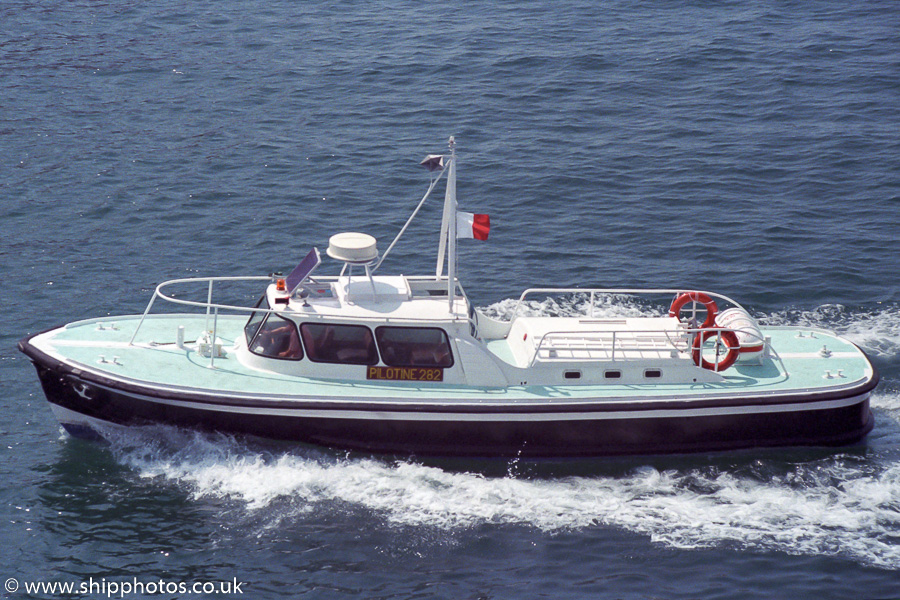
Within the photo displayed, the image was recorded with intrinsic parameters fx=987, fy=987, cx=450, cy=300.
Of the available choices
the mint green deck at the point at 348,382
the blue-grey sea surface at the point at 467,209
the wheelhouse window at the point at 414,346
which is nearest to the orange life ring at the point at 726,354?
the mint green deck at the point at 348,382

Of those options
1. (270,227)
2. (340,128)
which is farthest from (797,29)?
(270,227)

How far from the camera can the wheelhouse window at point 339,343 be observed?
13.3 meters

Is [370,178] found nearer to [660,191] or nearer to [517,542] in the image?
[660,191]

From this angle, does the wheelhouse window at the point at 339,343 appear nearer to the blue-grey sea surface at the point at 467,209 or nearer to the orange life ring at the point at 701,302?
the blue-grey sea surface at the point at 467,209

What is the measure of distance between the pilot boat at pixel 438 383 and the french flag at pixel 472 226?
0.03 meters

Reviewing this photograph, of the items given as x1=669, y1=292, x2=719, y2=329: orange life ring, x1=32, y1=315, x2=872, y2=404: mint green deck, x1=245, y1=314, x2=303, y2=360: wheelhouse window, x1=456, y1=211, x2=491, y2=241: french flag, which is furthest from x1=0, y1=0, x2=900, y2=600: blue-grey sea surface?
x1=456, y1=211, x2=491, y2=241: french flag

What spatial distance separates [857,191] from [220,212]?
45.4ft

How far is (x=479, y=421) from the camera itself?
13.1 m

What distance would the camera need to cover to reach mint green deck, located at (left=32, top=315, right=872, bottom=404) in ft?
43.1

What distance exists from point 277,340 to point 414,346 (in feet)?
6.24

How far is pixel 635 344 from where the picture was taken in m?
13.8

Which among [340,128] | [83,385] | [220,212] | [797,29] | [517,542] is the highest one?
[797,29]

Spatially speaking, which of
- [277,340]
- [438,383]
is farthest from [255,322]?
[438,383]

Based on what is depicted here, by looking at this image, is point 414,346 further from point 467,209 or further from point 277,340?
point 467,209
